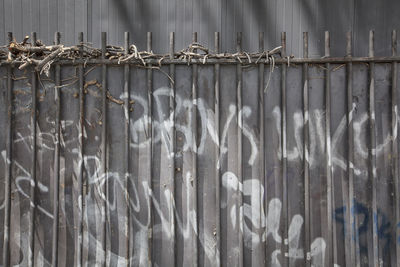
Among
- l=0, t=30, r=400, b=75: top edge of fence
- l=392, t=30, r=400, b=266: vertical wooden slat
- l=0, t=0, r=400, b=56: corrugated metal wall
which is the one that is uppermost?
l=0, t=0, r=400, b=56: corrugated metal wall

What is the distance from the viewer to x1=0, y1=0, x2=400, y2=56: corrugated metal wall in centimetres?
529

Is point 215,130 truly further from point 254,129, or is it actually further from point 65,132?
point 65,132

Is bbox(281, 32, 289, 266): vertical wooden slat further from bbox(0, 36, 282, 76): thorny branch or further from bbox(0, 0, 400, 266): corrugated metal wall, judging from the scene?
bbox(0, 36, 282, 76): thorny branch

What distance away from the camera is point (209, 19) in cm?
536

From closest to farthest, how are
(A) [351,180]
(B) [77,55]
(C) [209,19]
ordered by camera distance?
(A) [351,180] → (B) [77,55] → (C) [209,19]

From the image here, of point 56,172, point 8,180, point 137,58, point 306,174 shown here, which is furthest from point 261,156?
point 8,180

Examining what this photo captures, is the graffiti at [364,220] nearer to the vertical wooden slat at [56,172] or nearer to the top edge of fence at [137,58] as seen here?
the top edge of fence at [137,58]

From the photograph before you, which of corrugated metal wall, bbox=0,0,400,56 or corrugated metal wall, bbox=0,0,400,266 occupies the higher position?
corrugated metal wall, bbox=0,0,400,56

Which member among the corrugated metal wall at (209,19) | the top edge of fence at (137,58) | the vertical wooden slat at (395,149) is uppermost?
the corrugated metal wall at (209,19)

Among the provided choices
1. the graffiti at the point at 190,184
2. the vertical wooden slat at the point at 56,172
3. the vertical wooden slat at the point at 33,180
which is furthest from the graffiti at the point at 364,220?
the vertical wooden slat at the point at 33,180

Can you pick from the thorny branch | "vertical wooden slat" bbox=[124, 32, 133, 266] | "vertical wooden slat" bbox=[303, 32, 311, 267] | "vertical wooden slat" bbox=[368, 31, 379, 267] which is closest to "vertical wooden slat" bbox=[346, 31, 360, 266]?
"vertical wooden slat" bbox=[368, 31, 379, 267]

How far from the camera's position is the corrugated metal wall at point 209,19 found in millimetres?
5293

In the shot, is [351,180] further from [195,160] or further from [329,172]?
[195,160]

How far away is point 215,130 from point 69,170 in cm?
142
